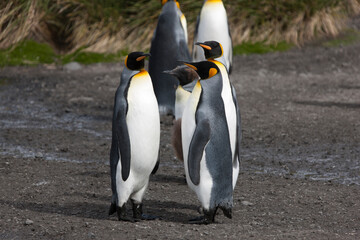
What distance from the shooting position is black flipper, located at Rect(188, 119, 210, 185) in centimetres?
402

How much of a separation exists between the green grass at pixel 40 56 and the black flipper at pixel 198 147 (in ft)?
24.8

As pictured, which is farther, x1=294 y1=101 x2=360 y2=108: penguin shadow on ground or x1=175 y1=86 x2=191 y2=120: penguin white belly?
x1=294 y1=101 x2=360 y2=108: penguin shadow on ground

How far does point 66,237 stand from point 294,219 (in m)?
1.40

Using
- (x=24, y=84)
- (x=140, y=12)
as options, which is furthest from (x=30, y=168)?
(x=140, y=12)

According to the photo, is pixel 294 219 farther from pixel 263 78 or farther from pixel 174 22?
pixel 263 78

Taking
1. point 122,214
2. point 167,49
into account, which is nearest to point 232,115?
point 122,214

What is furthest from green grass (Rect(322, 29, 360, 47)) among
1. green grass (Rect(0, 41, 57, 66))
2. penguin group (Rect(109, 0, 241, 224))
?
penguin group (Rect(109, 0, 241, 224))

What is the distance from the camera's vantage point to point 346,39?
12.6 metres

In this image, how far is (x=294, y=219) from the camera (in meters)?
4.32

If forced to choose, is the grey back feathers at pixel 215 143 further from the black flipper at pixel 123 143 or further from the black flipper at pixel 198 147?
the black flipper at pixel 123 143

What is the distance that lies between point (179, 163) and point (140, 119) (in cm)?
190

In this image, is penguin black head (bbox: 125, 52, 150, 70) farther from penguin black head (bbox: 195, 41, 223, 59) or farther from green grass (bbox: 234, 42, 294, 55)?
green grass (bbox: 234, 42, 294, 55)

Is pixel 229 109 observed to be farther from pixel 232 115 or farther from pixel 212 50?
pixel 212 50

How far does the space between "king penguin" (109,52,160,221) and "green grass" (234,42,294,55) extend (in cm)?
779
